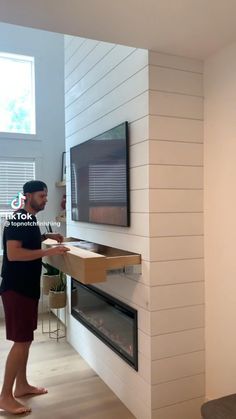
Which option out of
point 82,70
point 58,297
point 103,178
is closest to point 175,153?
point 103,178

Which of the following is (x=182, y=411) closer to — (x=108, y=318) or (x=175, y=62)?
(x=108, y=318)

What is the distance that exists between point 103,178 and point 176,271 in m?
0.86

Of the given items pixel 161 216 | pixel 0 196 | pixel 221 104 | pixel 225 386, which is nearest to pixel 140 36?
pixel 221 104

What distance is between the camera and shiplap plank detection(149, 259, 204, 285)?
2092 millimetres

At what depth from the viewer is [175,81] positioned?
212 centimetres

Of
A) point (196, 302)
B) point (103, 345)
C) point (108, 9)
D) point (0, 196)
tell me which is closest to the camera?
point (108, 9)

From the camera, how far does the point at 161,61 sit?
6.82 ft

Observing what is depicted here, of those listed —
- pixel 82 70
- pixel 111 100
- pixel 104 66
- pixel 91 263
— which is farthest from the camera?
pixel 82 70

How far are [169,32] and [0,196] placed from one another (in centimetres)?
302

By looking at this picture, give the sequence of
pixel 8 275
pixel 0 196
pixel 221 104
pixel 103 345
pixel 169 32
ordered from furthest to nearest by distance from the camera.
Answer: pixel 0 196
pixel 103 345
pixel 8 275
pixel 221 104
pixel 169 32

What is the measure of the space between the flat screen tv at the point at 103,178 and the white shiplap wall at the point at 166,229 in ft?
0.29

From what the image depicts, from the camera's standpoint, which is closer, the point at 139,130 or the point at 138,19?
the point at 138,19

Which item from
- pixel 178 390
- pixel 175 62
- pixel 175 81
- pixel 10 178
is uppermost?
pixel 175 62

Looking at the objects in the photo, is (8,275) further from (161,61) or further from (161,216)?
(161,61)
